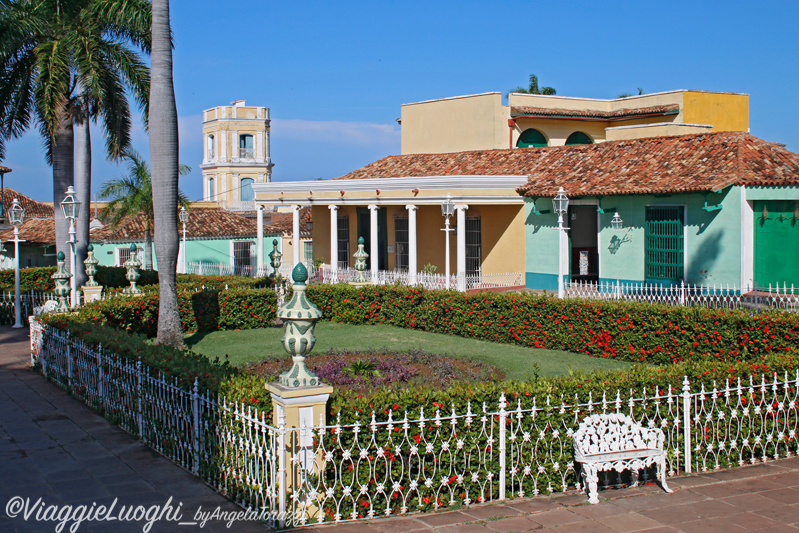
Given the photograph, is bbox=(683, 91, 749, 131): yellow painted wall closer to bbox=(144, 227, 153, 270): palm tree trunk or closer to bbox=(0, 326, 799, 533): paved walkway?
bbox=(144, 227, 153, 270): palm tree trunk

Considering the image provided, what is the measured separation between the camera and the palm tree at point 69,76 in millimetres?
18078

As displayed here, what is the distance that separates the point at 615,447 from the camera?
6.90 meters

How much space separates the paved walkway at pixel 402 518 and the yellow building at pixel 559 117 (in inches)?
812

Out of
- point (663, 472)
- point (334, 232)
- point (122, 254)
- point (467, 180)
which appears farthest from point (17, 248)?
point (663, 472)

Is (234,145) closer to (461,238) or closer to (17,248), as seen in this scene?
(461,238)

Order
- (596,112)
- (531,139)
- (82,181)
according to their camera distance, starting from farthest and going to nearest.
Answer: (596,112) < (531,139) < (82,181)

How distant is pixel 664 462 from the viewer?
6.95 meters

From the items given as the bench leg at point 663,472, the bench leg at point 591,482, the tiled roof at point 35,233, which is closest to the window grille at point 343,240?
the tiled roof at point 35,233

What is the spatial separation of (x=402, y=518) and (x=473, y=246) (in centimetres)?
1900

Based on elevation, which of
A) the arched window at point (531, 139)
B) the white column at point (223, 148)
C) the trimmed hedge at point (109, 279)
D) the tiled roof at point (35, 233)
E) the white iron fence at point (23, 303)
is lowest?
the white iron fence at point (23, 303)

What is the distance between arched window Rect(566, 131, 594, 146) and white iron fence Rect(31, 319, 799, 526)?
22.4m

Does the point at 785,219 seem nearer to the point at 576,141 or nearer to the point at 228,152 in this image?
the point at 576,141

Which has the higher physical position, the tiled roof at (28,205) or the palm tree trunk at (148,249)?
the tiled roof at (28,205)

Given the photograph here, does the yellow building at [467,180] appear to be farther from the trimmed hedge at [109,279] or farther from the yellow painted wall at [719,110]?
the trimmed hedge at [109,279]
